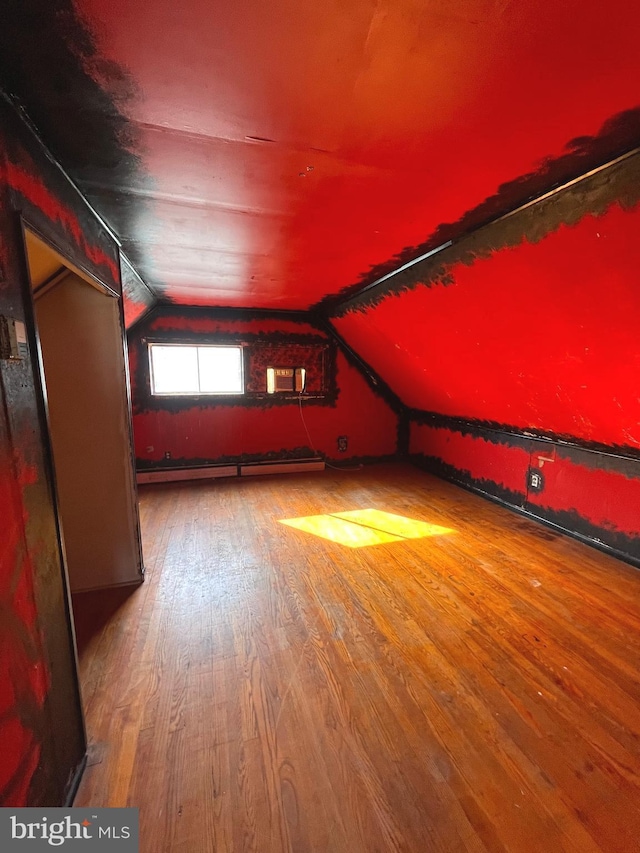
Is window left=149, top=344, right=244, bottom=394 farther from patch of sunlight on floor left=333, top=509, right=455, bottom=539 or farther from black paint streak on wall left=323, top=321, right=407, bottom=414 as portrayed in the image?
patch of sunlight on floor left=333, top=509, right=455, bottom=539

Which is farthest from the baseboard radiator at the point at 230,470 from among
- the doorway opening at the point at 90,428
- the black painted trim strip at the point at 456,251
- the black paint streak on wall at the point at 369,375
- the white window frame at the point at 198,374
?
the black painted trim strip at the point at 456,251

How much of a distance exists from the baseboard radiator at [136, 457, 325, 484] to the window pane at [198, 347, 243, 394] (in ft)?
3.21

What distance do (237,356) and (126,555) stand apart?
2.83 m

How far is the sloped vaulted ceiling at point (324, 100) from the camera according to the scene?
74cm

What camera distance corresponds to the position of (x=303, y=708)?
138 cm

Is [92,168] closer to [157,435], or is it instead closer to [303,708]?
[303,708]

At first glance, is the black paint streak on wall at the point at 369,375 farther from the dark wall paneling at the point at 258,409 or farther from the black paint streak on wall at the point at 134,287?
the black paint streak on wall at the point at 134,287

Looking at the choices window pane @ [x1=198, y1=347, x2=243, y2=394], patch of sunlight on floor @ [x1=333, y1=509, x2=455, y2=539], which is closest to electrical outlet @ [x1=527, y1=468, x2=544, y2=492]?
patch of sunlight on floor @ [x1=333, y1=509, x2=455, y2=539]

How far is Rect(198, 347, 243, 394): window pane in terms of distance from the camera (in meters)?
4.38

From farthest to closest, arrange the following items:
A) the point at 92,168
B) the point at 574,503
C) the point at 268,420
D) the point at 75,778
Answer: the point at 268,420
the point at 574,503
the point at 92,168
the point at 75,778

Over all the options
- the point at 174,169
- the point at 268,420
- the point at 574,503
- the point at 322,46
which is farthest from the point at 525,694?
the point at 268,420

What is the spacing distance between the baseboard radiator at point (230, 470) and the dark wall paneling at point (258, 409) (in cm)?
10

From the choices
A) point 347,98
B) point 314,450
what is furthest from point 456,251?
point 314,450

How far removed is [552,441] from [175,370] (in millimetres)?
4102
